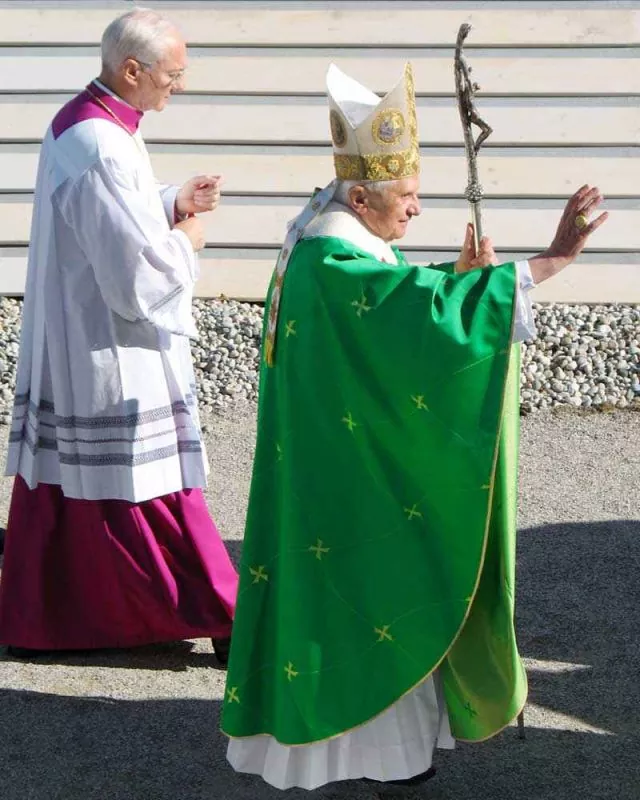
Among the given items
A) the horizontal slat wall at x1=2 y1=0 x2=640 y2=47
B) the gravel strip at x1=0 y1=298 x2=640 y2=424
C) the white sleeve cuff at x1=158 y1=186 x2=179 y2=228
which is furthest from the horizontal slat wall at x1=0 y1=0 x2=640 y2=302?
the white sleeve cuff at x1=158 y1=186 x2=179 y2=228

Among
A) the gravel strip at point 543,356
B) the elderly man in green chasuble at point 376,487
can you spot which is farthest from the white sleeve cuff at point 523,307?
the gravel strip at point 543,356

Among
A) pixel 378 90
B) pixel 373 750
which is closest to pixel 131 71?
pixel 373 750

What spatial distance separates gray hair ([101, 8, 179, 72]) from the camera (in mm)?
4160

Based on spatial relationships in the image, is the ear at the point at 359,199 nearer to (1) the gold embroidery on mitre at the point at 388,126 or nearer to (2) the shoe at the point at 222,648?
(1) the gold embroidery on mitre at the point at 388,126

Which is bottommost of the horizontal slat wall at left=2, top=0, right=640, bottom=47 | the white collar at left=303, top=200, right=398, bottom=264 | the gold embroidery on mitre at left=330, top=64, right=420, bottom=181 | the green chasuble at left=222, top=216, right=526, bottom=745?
the green chasuble at left=222, top=216, right=526, bottom=745

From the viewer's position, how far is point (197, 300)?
8.30m

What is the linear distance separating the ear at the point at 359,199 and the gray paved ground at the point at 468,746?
1.44m

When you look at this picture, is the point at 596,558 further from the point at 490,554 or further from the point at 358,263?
the point at 358,263

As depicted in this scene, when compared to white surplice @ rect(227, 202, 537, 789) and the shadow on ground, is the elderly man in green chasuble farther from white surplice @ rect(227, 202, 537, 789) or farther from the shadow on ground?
the shadow on ground

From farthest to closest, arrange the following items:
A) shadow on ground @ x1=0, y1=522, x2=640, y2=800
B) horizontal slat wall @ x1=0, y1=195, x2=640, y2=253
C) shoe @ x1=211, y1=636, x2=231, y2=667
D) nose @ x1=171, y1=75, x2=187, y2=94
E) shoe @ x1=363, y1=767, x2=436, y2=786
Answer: horizontal slat wall @ x1=0, y1=195, x2=640, y2=253, shoe @ x1=211, y1=636, x2=231, y2=667, nose @ x1=171, y1=75, x2=187, y2=94, shadow on ground @ x1=0, y1=522, x2=640, y2=800, shoe @ x1=363, y1=767, x2=436, y2=786

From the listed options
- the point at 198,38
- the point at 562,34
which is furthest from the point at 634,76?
the point at 198,38

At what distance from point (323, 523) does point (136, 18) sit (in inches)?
64.5

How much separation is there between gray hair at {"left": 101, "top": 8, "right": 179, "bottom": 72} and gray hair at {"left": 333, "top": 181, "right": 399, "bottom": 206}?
95 centimetres

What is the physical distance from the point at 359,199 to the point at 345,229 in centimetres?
9
